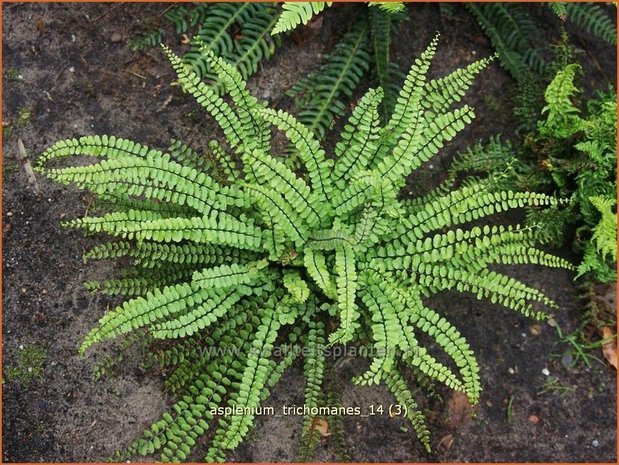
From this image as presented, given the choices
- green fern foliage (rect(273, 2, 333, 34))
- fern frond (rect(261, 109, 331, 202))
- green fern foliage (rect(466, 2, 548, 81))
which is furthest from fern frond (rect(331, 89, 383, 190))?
green fern foliage (rect(466, 2, 548, 81))

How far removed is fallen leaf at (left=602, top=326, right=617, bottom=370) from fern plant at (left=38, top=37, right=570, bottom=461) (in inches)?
52.6

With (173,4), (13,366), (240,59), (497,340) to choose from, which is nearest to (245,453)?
(13,366)

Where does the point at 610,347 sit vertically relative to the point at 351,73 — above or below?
below

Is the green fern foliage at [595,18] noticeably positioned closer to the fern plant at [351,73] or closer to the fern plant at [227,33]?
the fern plant at [351,73]

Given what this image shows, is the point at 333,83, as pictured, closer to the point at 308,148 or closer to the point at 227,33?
the point at 227,33

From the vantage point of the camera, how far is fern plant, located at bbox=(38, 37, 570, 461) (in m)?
3.67

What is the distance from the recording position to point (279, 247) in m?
3.95

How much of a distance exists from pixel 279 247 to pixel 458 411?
190 centimetres

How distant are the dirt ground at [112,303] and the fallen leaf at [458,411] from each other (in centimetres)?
2

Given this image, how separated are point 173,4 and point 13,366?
9.22 feet

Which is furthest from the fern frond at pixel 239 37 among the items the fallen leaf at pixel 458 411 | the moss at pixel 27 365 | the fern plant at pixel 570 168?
the fallen leaf at pixel 458 411

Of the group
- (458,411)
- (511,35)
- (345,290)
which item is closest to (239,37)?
(511,35)

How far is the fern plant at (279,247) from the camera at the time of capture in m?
3.67

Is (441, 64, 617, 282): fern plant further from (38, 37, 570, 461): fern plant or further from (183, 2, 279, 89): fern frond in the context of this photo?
(183, 2, 279, 89): fern frond
